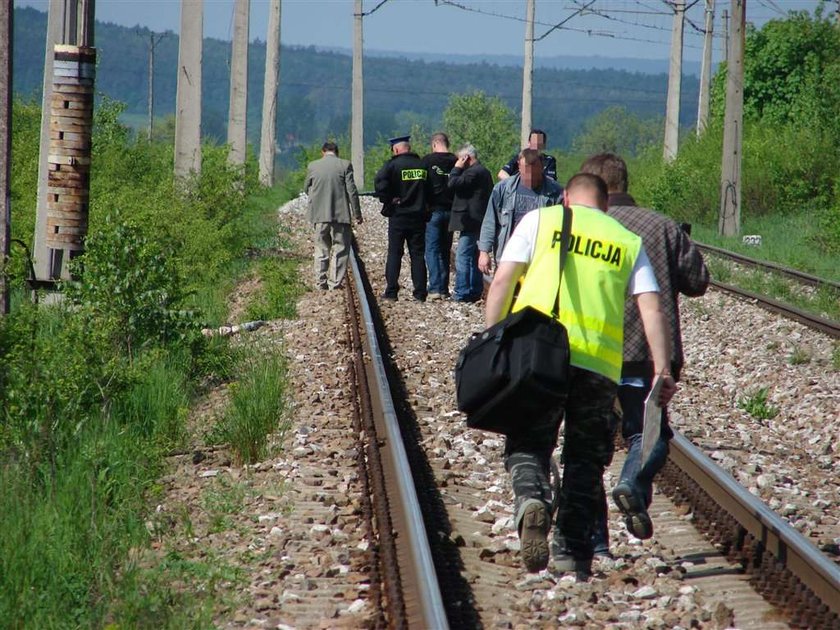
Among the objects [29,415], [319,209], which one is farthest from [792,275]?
[29,415]

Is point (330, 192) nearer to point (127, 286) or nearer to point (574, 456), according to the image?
point (127, 286)

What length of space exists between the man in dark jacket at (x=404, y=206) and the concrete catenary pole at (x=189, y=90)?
6.51m

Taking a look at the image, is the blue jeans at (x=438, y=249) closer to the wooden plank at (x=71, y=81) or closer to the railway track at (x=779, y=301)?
the railway track at (x=779, y=301)

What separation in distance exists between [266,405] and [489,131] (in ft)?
509

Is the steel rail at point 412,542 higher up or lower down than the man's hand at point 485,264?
lower down

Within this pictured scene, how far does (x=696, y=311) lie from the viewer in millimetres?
17141

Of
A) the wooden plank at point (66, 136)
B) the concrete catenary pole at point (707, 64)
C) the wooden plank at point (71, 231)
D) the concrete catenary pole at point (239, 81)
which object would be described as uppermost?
the concrete catenary pole at point (707, 64)

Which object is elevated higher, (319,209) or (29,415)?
(319,209)

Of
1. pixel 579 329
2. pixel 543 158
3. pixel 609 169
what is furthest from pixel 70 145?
pixel 579 329

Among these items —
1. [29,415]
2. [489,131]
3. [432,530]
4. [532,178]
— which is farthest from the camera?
[489,131]

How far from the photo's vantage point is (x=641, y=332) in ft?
21.5

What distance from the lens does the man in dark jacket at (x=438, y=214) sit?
1645 cm

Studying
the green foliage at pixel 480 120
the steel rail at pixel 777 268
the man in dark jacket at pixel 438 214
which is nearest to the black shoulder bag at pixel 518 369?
the man in dark jacket at pixel 438 214

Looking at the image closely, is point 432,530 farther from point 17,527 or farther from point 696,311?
point 696,311
